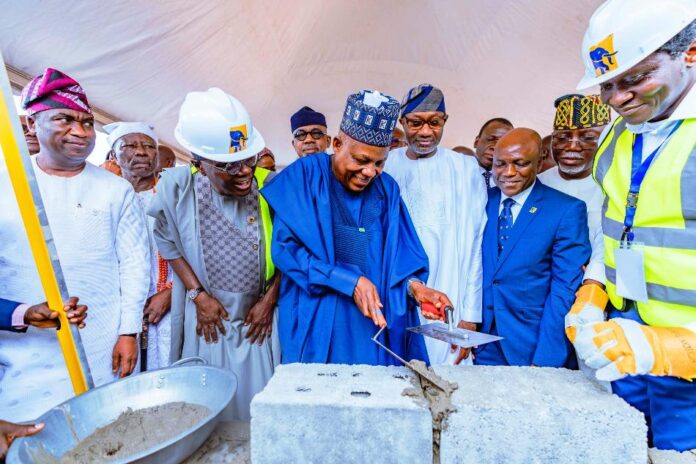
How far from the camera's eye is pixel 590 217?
197 centimetres

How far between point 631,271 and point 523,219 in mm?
780

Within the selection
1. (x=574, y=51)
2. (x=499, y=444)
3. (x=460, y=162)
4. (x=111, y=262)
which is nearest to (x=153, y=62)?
(x=111, y=262)

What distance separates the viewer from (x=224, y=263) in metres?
1.76

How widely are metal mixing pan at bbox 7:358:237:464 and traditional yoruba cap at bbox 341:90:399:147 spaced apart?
41.3 inches

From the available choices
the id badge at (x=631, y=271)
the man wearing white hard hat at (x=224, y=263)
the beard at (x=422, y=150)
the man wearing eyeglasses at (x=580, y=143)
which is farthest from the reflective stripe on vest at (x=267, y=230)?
the man wearing eyeglasses at (x=580, y=143)

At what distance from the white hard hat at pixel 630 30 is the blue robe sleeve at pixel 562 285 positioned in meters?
0.86

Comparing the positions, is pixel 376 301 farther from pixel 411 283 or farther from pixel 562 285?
pixel 562 285

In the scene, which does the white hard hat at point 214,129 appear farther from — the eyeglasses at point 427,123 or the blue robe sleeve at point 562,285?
the blue robe sleeve at point 562,285

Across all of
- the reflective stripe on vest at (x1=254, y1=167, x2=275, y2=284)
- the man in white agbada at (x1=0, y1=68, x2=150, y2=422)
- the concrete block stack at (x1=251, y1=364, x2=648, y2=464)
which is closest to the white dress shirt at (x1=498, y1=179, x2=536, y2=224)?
the concrete block stack at (x1=251, y1=364, x2=648, y2=464)

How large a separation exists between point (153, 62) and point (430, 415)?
13.2ft

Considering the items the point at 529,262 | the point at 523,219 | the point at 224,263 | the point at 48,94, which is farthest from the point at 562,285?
the point at 48,94

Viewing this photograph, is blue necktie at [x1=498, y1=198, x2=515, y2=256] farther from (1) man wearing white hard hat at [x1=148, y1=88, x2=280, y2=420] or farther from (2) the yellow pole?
(2) the yellow pole

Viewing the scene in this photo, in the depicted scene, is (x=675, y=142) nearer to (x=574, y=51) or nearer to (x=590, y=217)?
(x=590, y=217)

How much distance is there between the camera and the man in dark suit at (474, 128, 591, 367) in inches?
68.1
